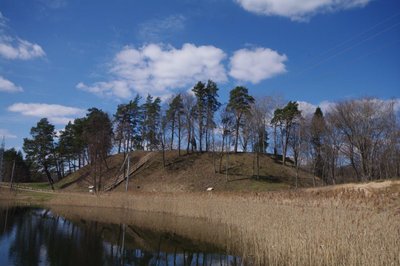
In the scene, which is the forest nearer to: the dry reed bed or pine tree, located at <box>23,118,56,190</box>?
pine tree, located at <box>23,118,56,190</box>

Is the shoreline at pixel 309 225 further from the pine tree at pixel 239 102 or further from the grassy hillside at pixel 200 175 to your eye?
the pine tree at pixel 239 102

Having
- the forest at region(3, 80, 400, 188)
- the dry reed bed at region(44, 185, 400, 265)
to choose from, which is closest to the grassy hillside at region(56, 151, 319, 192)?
the forest at region(3, 80, 400, 188)

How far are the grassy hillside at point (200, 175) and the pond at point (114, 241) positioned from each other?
84.3 ft

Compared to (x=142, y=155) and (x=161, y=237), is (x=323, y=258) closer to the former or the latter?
(x=161, y=237)

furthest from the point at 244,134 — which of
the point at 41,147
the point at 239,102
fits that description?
the point at 41,147

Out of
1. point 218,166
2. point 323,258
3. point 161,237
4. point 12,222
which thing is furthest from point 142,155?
point 323,258

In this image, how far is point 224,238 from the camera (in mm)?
17969

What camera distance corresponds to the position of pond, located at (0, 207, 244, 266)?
1418 cm

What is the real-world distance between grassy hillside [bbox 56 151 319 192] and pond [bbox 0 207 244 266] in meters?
25.7

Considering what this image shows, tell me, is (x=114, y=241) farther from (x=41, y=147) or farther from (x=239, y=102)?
(x=41, y=147)

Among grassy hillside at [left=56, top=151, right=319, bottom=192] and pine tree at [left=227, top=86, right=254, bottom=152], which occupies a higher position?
pine tree at [left=227, top=86, right=254, bottom=152]

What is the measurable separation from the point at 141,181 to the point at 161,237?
125ft

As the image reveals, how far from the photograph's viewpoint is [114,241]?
60.9 feet

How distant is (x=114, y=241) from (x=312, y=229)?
10.3m
